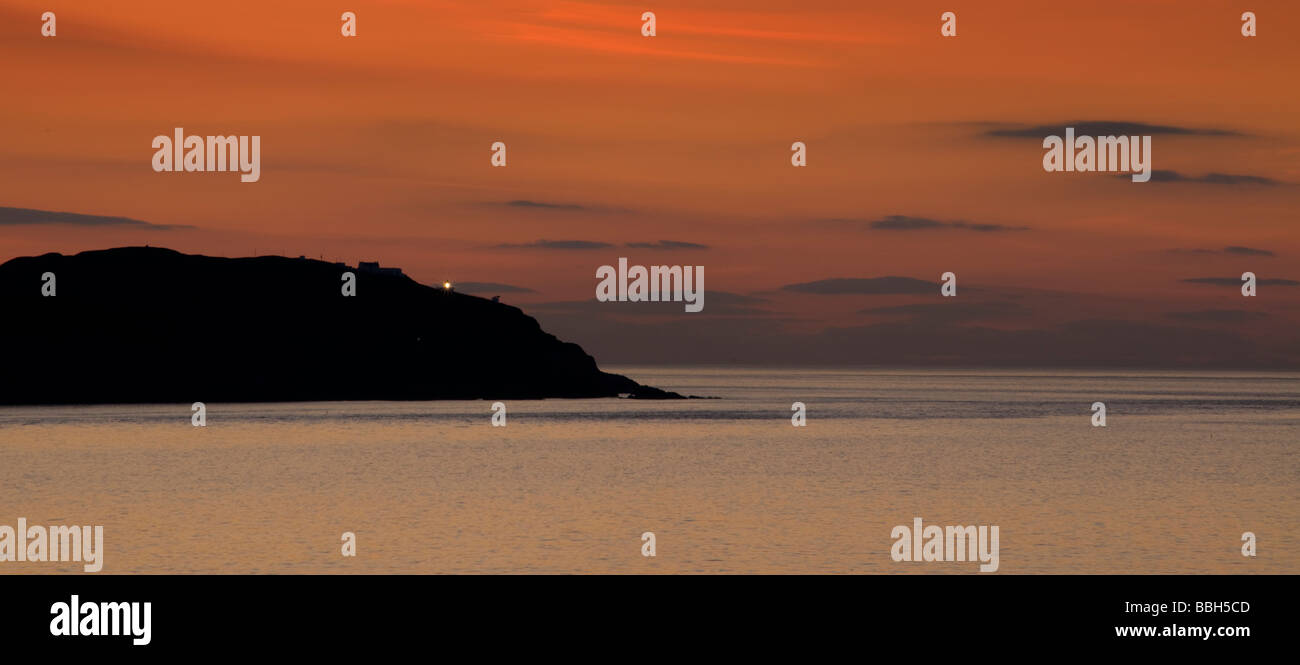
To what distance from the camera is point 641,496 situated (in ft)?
220

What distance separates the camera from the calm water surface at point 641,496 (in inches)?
1764

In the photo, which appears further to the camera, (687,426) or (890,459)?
(687,426)

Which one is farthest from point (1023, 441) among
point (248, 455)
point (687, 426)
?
point (248, 455)

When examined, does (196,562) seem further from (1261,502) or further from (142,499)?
(1261,502)

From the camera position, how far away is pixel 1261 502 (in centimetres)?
6619

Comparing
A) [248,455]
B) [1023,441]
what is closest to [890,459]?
[1023,441]

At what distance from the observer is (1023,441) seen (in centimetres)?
12150

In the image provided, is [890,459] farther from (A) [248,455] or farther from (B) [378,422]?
(B) [378,422]

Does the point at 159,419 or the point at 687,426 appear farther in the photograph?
the point at 159,419

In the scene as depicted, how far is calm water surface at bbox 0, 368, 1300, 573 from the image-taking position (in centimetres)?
4481

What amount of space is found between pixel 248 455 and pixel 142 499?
110 feet
